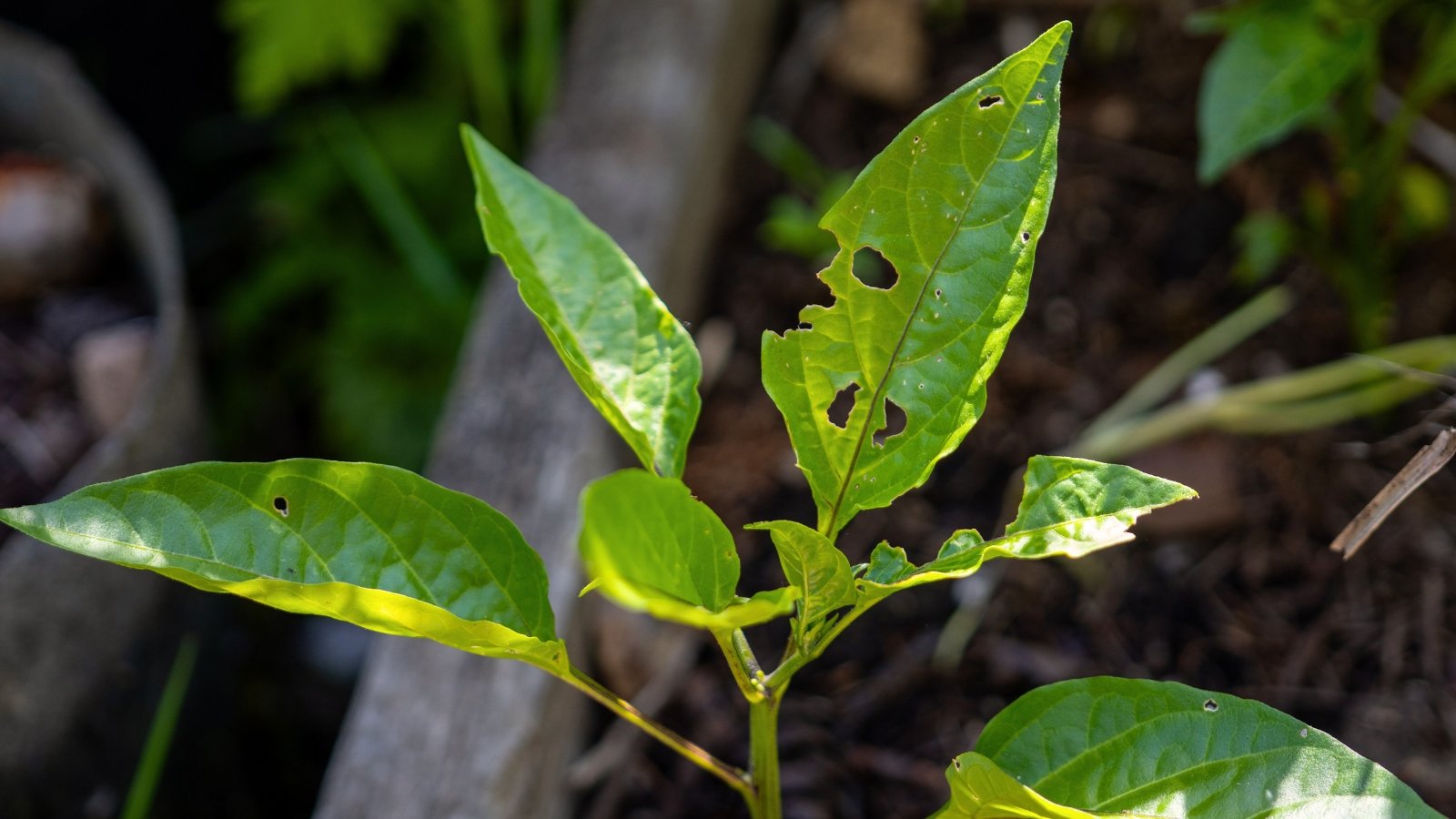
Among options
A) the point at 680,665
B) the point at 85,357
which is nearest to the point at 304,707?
the point at 85,357

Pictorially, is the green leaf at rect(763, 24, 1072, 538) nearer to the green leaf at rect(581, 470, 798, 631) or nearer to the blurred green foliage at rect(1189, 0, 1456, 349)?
the green leaf at rect(581, 470, 798, 631)

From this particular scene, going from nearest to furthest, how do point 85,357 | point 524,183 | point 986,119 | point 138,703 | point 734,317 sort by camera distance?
1. point 986,119
2. point 524,183
3. point 138,703
4. point 85,357
5. point 734,317

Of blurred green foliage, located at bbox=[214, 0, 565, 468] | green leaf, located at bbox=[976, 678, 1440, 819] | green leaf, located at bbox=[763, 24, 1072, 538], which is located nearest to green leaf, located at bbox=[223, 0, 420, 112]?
blurred green foliage, located at bbox=[214, 0, 565, 468]

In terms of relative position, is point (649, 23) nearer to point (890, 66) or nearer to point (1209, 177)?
point (890, 66)

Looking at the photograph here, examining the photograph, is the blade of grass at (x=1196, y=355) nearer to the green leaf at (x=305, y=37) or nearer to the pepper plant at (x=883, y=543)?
the pepper plant at (x=883, y=543)

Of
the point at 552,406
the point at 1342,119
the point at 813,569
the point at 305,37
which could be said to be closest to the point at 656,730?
the point at 813,569

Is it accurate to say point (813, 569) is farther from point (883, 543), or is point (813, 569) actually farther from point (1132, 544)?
point (1132, 544)
